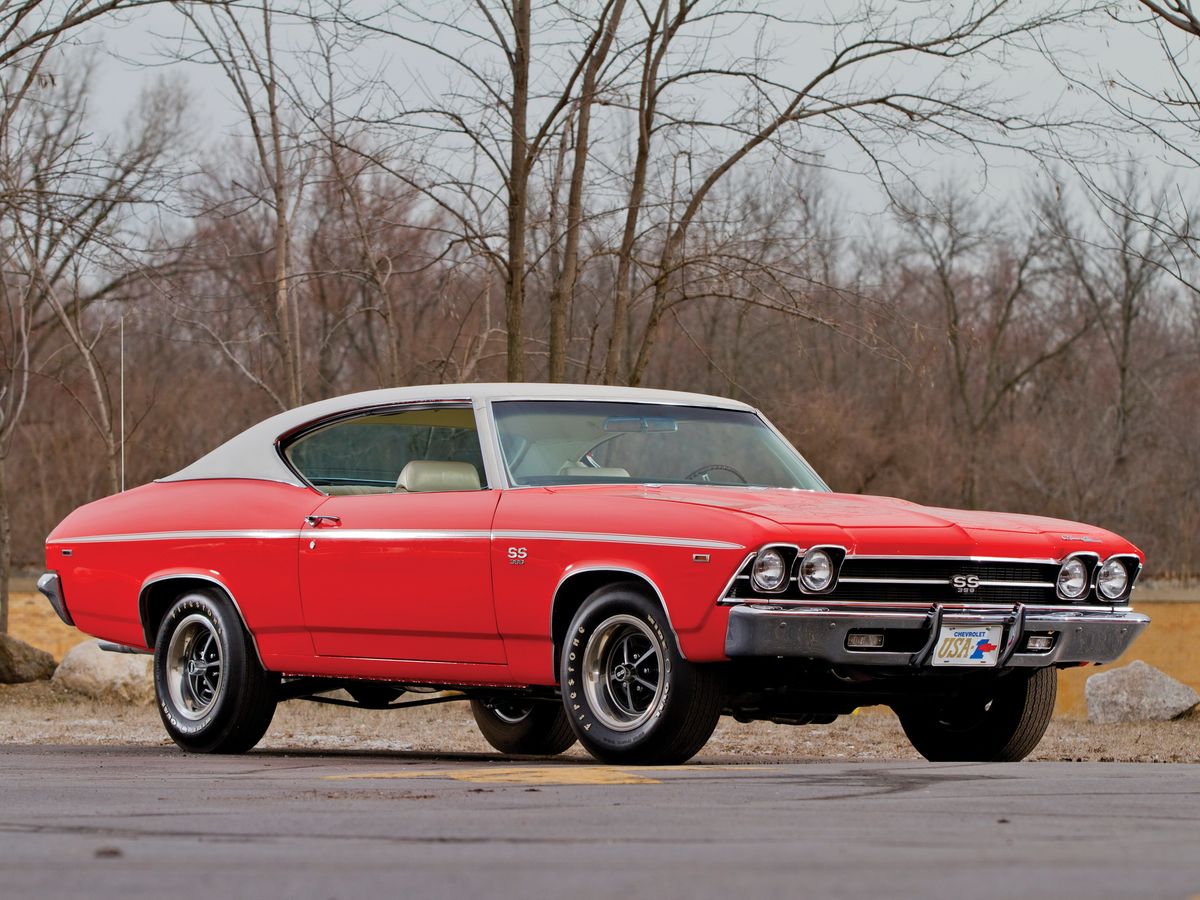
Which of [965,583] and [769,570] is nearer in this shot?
[769,570]

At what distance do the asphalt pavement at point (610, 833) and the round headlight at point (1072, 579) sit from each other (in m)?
0.86

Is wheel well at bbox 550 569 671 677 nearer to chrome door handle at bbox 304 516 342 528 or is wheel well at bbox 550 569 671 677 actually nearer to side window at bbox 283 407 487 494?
side window at bbox 283 407 487 494

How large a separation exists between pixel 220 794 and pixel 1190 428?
47.9 metres

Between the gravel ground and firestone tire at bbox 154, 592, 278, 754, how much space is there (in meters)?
0.73

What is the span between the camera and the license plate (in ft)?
24.2

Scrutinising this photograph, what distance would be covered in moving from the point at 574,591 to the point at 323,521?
158cm

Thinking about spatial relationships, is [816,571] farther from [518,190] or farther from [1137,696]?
[518,190]

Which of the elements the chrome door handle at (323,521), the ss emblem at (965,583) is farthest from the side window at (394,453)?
the ss emblem at (965,583)

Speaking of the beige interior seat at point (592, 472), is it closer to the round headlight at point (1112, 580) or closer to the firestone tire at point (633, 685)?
the firestone tire at point (633, 685)

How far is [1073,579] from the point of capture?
26.0ft

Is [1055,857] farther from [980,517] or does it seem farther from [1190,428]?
[1190,428]

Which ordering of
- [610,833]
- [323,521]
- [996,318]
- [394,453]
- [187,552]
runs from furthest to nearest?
[996,318] → [187,552] → [394,453] → [323,521] → [610,833]

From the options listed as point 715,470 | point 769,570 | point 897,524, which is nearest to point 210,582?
point 715,470

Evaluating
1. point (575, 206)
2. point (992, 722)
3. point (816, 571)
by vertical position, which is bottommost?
point (992, 722)
